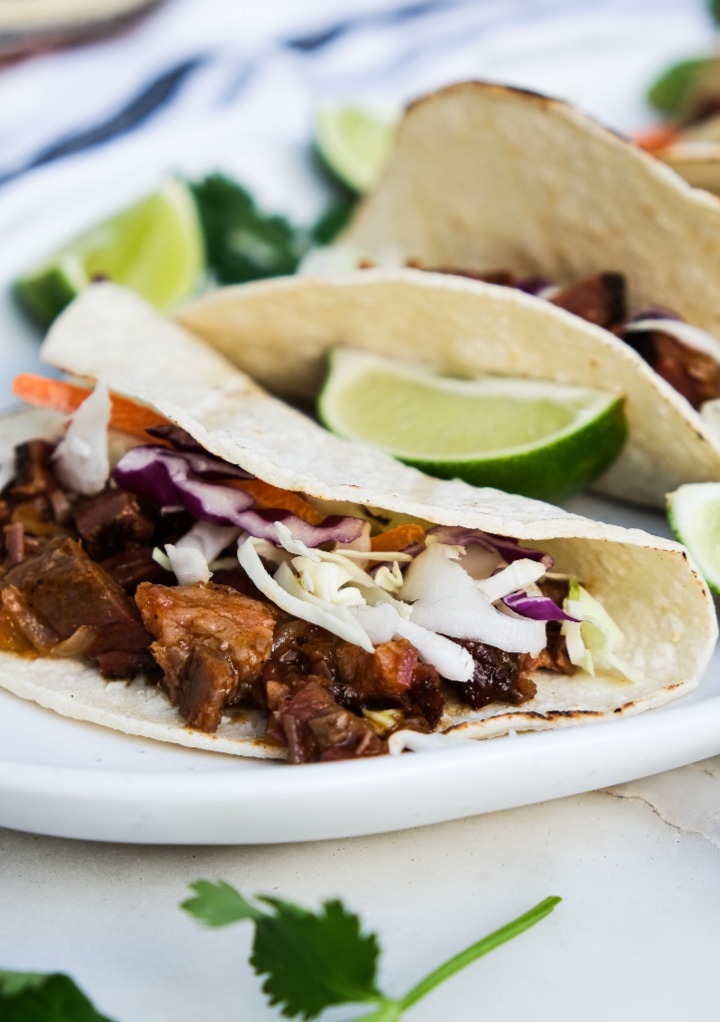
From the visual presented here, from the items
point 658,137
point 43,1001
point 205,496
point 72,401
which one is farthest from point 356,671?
point 658,137

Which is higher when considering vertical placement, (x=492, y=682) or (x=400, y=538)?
(x=400, y=538)

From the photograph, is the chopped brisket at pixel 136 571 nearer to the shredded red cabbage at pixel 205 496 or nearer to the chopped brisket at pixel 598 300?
the shredded red cabbage at pixel 205 496

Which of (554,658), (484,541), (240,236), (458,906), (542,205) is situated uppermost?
(542,205)

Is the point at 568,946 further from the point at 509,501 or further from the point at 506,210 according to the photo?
the point at 506,210

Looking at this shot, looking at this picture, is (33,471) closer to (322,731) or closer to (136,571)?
(136,571)

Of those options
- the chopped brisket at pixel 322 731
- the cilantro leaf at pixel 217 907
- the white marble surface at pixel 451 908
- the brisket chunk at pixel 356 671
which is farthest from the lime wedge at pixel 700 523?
the cilantro leaf at pixel 217 907

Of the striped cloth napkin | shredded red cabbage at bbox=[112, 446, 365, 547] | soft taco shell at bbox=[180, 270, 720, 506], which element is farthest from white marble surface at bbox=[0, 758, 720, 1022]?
the striped cloth napkin
